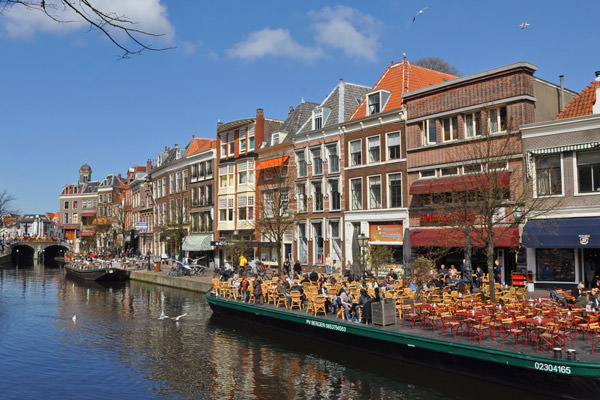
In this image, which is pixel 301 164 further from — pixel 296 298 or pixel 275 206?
pixel 296 298

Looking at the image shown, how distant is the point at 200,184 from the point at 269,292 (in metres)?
35.0

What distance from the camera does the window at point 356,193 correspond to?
36812mm

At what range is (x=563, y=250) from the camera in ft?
82.4

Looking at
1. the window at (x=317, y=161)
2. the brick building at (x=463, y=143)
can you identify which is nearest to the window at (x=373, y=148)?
the brick building at (x=463, y=143)

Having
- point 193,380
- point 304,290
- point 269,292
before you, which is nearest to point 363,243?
point 304,290

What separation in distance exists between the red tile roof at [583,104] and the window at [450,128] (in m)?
5.96

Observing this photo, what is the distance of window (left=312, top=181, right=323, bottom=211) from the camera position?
131 feet

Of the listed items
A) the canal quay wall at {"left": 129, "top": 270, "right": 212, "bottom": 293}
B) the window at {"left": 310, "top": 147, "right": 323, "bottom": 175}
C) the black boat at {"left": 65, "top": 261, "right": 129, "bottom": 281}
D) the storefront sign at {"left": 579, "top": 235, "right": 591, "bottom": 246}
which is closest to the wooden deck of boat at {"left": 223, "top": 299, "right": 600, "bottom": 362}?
the storefront sign at {"left": 579, "top": 235, "right": 591, "bottom": 246}

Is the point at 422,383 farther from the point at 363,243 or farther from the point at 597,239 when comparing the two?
the point at 597,239

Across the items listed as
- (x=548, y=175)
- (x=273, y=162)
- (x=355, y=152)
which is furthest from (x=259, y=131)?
(x=548, y=175)

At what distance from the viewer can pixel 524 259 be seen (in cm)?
2650

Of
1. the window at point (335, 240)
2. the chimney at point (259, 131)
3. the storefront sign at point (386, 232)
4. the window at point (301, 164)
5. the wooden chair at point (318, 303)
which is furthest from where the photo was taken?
the chimney at point (259, 131)

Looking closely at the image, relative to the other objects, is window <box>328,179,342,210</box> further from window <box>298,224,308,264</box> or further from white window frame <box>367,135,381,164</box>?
window <box>298,224,308,264</box>

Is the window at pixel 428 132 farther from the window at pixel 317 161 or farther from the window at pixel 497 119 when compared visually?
the window at pixel 317 161
